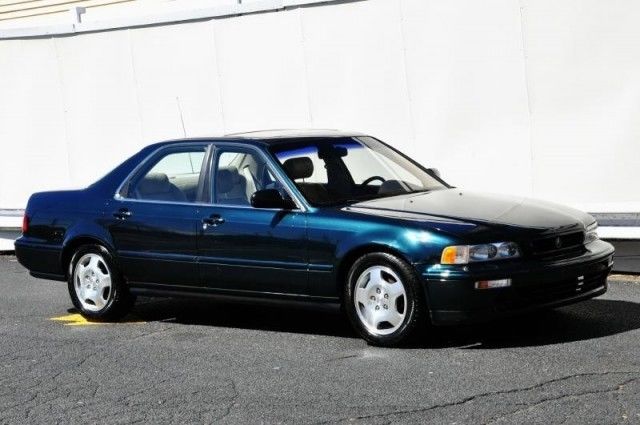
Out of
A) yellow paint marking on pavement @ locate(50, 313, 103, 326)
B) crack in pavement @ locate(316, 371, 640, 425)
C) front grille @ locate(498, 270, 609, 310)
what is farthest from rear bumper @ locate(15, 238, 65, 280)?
crack in pavement @ locate(316, 371, 640, 425)

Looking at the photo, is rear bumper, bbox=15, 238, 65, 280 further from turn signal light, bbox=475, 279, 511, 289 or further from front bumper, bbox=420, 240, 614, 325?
turn signal light, bbox=475, 279, 511, 289

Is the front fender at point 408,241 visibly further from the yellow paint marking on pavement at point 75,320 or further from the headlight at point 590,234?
the yellow paint marking on pavement at point 75,320

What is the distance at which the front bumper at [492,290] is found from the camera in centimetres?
796

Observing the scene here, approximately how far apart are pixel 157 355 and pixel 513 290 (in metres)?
2.41

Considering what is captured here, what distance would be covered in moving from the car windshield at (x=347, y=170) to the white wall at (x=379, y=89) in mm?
2080

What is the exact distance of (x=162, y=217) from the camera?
9.55 m

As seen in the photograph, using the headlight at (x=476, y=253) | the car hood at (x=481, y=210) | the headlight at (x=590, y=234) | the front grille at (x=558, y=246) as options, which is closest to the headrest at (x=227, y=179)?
the car hood at (x=481, y=210)

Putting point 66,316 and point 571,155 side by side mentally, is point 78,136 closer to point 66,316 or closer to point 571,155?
point 66,316

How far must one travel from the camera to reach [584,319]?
353 inches

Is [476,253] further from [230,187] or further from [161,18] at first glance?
[161,18]

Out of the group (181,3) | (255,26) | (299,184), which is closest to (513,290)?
(299,184)

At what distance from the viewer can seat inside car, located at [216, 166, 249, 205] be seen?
9.26 metres

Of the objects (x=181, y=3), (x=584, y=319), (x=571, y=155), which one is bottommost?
(x=584, y=319)

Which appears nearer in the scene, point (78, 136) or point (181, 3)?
point (78, 136)
